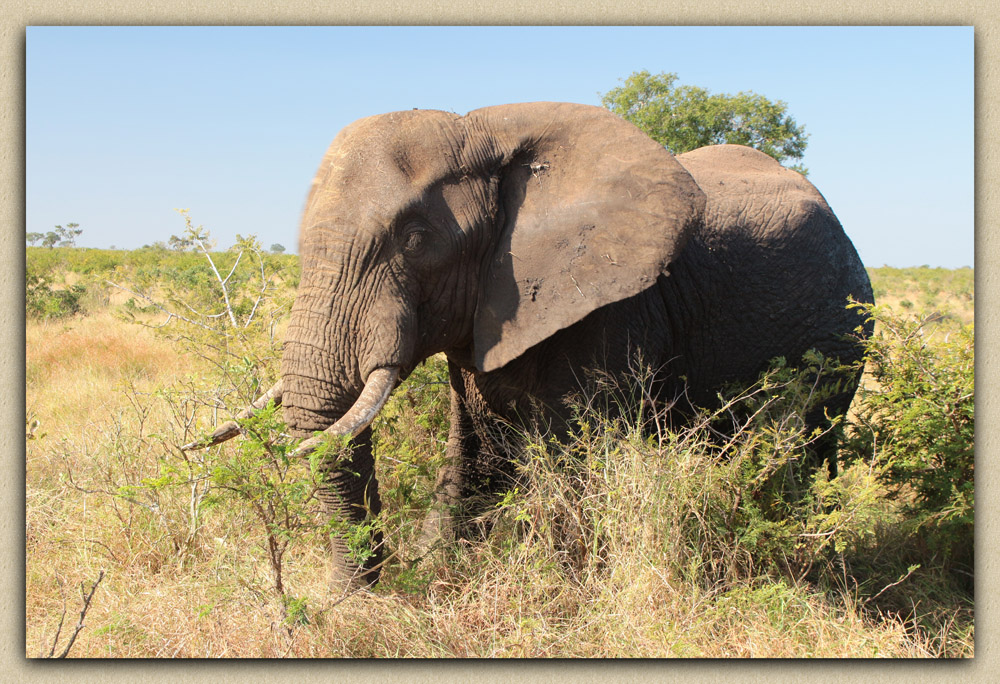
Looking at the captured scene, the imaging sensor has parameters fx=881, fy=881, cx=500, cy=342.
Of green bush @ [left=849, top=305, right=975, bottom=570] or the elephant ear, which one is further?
green bush @ [left=849, top=305, right=975, bottom=570]

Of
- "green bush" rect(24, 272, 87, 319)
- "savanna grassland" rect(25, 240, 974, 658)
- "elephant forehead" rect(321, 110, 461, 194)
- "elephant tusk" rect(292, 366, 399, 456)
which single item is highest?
"elephant forehead" rect(321, 110, 461, 194)

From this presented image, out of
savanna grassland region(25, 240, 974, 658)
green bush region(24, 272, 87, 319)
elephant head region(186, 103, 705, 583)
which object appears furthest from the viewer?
green bush region(24, 272, 87, 319)

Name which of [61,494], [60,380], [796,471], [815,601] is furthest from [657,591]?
[60,380]

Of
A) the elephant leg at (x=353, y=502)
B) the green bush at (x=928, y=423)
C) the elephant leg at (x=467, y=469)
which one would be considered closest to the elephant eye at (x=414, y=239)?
the elephant leg at (x=353, y=502)

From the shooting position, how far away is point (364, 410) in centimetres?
393

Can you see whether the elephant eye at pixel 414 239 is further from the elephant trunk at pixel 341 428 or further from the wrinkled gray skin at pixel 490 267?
the elephant trunk at pixel 341 428

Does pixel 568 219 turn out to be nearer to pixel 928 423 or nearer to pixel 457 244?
pixel 457 244

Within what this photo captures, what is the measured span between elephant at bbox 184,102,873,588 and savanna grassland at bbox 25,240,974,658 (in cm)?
30

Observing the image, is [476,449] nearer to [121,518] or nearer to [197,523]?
[197,523]

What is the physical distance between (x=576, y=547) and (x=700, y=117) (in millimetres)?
8639

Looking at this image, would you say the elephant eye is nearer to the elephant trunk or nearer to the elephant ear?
the elephant ear

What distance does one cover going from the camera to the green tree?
11.8 m

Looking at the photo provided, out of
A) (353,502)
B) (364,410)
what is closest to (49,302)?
(353,502)

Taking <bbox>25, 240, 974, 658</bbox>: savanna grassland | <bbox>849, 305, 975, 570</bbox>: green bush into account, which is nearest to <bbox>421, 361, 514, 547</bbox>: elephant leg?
<bbox>25, 240, 974, 658</bbox>: savanna grassland
